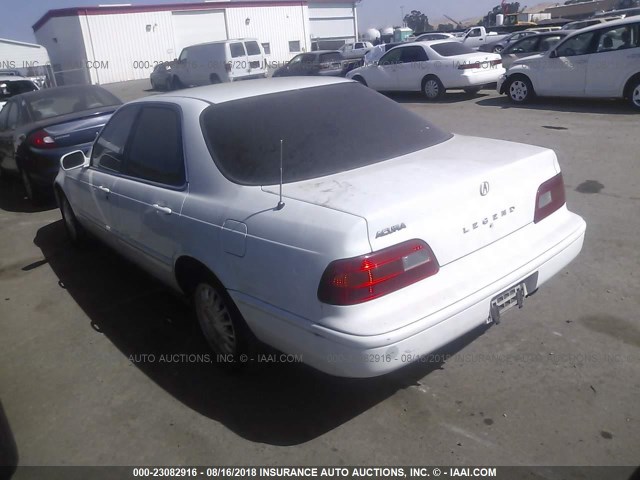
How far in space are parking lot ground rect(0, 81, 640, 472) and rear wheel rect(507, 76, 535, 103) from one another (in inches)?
332

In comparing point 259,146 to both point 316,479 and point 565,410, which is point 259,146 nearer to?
point 316,479

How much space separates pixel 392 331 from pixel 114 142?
9.76ft

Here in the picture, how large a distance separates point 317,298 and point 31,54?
39.4 meters

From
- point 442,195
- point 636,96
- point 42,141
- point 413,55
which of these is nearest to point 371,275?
point 442,195

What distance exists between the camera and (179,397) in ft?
11.2

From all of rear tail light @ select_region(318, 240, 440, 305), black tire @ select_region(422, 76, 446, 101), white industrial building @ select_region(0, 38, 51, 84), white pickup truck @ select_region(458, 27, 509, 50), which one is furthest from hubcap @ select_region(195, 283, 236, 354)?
white industrial building @ select_region(0, 38, 51, 84)

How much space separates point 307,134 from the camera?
3455mm

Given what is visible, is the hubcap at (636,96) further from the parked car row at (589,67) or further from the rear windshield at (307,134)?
the rear windshield at (307,134)

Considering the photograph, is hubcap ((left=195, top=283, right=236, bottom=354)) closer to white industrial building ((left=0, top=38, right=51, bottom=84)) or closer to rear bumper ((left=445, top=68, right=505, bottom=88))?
rear bumper ((left=445, top=68, right=505, bottom=88))

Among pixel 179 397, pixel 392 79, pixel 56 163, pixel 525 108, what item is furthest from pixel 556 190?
pixel 392 79

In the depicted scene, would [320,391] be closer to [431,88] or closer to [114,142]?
[114,142]

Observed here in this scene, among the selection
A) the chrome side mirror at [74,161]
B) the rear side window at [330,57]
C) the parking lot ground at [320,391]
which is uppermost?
the rear side window at [330,57]

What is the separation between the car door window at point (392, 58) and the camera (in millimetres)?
15662

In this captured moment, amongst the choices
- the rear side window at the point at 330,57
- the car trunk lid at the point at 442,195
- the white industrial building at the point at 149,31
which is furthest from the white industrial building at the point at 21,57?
the car trunk lid at the point at 442,195
